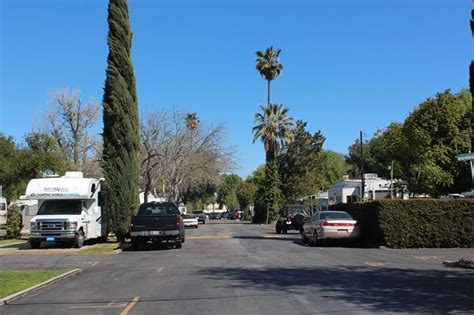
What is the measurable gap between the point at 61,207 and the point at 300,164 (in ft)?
147

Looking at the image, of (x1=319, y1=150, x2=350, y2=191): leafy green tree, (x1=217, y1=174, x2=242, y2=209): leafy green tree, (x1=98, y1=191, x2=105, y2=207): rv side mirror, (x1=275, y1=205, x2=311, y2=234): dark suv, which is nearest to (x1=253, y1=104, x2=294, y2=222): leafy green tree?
(x1=275, y1=205, x2=311, y2=234): dark suv

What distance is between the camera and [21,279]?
13633 millimetres

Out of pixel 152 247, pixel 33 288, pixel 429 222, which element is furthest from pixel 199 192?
pixel 33 288

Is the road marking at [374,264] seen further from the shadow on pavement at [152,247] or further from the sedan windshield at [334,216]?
the shadow on pavement at [152,247]

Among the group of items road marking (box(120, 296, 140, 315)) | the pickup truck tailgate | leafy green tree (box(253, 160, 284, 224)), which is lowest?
road marking (box(120, 296, 140, 315))

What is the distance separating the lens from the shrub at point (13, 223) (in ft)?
110

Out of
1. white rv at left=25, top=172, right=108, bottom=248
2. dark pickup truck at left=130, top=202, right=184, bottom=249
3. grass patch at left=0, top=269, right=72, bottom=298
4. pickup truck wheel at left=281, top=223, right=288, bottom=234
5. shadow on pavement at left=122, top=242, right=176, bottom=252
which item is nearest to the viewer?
grass patch at left=0, top=269, right=72, bottom=298

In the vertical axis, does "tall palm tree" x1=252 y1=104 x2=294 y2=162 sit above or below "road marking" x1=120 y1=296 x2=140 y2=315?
above

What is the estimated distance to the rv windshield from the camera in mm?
25656

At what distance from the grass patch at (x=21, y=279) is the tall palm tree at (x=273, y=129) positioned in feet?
163

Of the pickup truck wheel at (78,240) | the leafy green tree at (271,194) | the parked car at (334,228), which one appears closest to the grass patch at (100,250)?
the pickup truck wheel at (78,240)

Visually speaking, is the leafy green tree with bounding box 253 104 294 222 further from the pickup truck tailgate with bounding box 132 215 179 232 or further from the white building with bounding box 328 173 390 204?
the pickup truck tailgate with bounding box 132 215 179 232

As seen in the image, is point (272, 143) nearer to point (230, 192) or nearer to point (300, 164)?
point (300, 164)

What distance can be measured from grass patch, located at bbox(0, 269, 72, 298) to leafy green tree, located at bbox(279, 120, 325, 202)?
174ft
